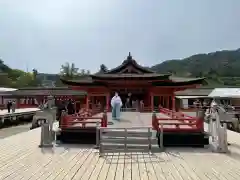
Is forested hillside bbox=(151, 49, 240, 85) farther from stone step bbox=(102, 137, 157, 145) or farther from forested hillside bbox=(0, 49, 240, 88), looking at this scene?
stone step bbox=(102, 137, 157, 145)

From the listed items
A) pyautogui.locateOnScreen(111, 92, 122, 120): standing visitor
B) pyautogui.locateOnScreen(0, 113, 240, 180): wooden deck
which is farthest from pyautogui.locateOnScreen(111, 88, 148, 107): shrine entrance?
pyautogui.locateOnScreen(0, 113, 240, 180): wooden deck

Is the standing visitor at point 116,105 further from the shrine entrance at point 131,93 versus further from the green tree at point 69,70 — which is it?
the green tree at point 69,70

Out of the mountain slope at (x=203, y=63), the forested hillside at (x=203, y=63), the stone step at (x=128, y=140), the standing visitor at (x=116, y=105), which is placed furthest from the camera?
the mountain slope at (x=203, y=63)

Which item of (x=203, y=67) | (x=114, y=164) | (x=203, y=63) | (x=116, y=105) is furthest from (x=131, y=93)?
(x=203, y=63)

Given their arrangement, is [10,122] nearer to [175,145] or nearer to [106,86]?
[106,86]

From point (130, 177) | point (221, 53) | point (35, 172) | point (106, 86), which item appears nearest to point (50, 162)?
point (35, 172)

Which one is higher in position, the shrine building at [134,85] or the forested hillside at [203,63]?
the forested hillside at [203,63]

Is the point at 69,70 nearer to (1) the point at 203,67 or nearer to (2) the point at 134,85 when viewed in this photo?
(2) the point at 134,85

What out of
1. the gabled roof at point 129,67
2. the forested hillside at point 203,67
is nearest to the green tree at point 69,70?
the forested hillside at point 203,67

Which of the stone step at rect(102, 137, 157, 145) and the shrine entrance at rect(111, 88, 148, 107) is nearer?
the stone step at rect(102, 137, 157, 145)

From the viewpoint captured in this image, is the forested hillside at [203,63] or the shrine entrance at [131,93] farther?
the forested hillside at [203,63]

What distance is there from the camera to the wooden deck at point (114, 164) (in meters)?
7.41

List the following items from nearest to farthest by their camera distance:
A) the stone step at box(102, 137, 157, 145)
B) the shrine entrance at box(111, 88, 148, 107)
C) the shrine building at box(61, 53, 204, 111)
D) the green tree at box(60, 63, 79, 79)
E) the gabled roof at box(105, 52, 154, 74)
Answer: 1. the stone step at box(102, 137, 157, 145)
2. the shrine building at box(61, 53, 204, 111)
3. the shrine entrance at box(111, 88, 148, 107)
4. the gabled roof at box(105, 52, 154, 74)
5. the green tree at box(60, 63, 79, 79)

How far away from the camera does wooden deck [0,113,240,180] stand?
7.41 meters
